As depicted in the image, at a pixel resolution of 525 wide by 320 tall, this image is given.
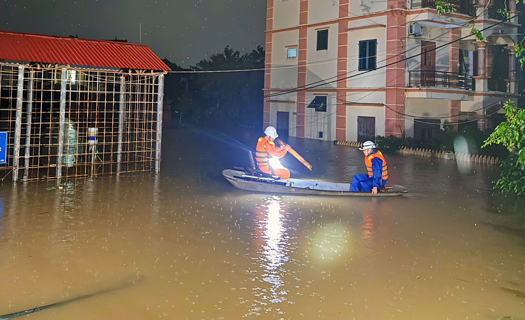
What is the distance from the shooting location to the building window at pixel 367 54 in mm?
34469

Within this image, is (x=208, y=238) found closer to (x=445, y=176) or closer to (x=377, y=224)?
(x=377, y=224)

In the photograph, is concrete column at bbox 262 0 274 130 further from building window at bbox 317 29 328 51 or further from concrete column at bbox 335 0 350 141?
concrete column at bbox 335 0 350 141

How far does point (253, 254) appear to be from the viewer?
32.4 feet

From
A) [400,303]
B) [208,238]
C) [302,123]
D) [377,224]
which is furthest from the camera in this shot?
[302,123]

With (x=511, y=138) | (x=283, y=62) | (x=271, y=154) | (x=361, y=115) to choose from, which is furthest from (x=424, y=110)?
(x=511, y=138)

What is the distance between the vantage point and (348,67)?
3600 cm

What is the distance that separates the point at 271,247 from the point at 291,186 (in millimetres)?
5329

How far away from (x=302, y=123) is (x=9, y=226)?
29896mm

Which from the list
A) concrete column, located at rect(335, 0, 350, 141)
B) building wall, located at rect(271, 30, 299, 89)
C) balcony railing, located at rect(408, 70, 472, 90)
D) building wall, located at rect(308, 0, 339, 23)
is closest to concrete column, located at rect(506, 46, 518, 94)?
balcony railing, located at rect(408, 70, 472, 90)

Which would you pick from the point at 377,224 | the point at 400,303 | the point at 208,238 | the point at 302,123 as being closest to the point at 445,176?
the point at 377,224

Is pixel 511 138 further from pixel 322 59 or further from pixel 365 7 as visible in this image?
pixel 322 59

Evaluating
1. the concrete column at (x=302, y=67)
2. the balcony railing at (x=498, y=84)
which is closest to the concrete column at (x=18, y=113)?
the concrete column at (x=302, y=67)

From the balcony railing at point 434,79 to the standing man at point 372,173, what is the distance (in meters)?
19.3

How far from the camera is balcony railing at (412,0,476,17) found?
33.2m
